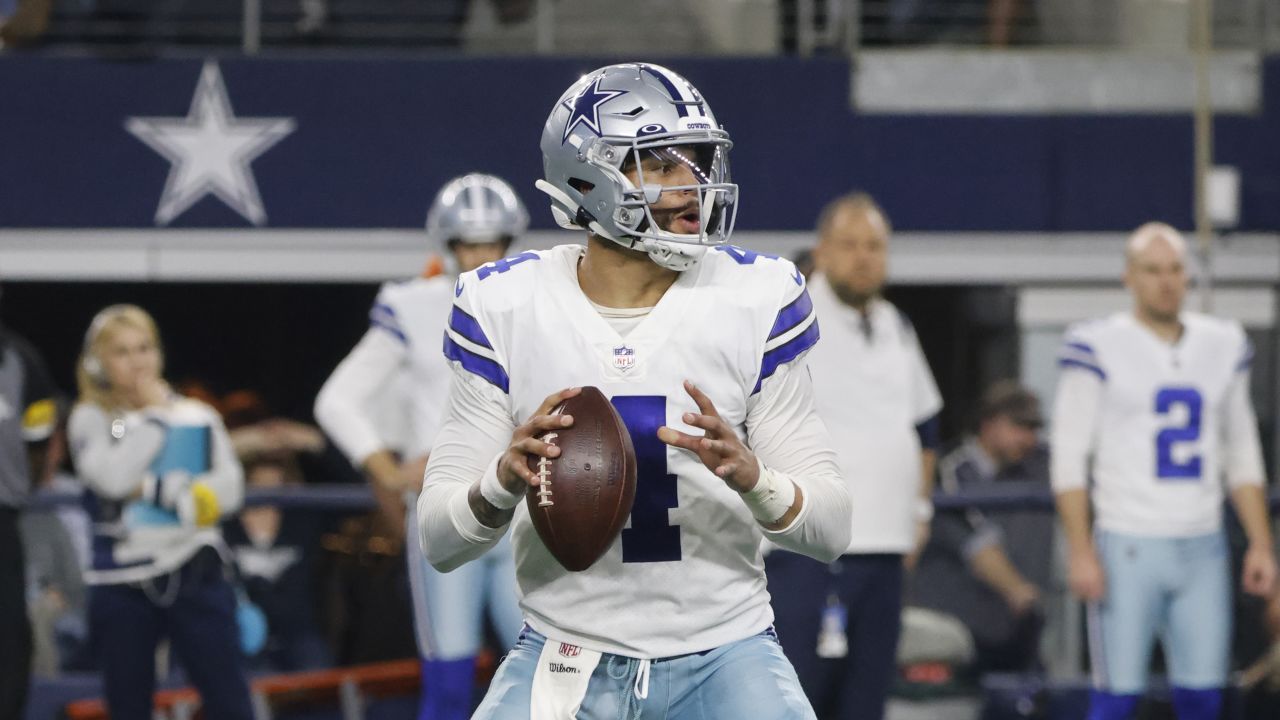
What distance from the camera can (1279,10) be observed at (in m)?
8.77

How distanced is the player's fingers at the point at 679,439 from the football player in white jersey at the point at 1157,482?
11.0ft

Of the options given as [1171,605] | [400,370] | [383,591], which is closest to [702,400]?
[400,370]

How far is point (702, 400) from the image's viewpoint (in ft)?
9.34

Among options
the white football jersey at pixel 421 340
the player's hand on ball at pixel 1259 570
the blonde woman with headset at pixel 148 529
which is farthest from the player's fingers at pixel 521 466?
the player's hand on ball at pixel 1259 570

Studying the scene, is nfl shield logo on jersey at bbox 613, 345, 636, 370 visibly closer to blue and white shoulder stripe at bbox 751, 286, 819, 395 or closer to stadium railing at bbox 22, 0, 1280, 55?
blue and white shoulder stripe at bbox 751, 286, 819, 395

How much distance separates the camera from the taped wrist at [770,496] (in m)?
2.89

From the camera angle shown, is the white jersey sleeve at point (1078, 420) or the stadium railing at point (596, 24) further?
the stadium railing at point (596, 24)

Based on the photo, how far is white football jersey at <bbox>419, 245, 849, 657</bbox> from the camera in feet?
9.98

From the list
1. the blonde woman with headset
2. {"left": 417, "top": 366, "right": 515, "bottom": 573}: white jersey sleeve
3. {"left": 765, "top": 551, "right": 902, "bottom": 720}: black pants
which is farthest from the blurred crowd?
{"left": 417, "top": 366, "right": 515, "bottom": 573}: white jersey sleeve

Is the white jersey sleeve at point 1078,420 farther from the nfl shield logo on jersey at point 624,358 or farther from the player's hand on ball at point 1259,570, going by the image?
the nfl shield logo on jersey at point 624,358

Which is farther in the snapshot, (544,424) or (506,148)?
(506,148)

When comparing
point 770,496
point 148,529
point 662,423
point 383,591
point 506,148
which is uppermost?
point 506,148

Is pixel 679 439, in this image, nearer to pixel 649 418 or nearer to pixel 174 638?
pixel 649 418

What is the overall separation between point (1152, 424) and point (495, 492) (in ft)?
11.5
